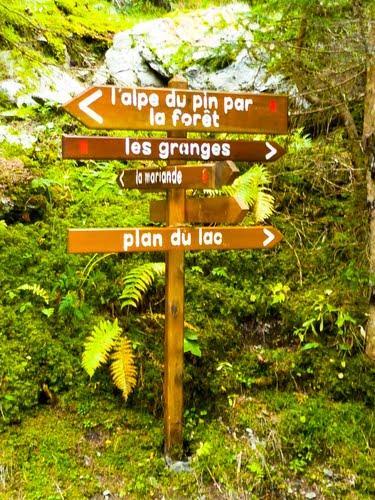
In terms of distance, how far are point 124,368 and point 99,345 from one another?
0.99ft

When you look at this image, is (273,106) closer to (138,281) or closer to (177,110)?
(177,110)

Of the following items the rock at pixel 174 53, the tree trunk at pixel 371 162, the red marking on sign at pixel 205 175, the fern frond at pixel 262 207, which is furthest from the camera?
the rock at pixel 174 53

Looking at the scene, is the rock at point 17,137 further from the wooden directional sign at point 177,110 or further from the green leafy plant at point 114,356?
the wooden directional sign at point 177,110

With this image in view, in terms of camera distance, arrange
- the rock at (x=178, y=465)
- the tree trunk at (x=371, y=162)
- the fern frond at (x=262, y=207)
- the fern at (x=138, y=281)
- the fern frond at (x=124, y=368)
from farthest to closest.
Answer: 1. the fern frond at (x=262, y=207)
2. the fern at (x=138, y=281)
3. the tree trunk at (x=371, y=162)
4. the fern frond at (x=124, y=368)
5. the rock at (x=178, y=465)

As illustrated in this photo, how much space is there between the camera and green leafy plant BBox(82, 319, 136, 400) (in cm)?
418

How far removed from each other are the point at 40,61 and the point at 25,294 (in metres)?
2.55

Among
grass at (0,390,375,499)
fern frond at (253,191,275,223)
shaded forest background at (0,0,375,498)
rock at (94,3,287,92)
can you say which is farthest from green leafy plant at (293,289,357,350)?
rock at (94,3,287,92)

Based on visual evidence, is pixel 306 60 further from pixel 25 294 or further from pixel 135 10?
pixel 135 10

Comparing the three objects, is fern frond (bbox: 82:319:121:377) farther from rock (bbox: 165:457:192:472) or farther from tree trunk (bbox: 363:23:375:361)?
tree trunk (bbox: 363:23:375:361)

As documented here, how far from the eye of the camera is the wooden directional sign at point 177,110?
345cm

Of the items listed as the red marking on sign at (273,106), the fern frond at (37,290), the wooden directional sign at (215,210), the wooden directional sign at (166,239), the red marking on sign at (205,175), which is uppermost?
the red marking on sign at (273,106)

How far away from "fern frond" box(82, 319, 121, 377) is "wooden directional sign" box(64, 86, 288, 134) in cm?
187

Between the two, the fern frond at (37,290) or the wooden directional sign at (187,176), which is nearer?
the wooden directional sign at (187,176)

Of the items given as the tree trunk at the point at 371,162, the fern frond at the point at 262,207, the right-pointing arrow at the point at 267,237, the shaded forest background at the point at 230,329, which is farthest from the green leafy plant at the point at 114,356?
the fern frond at the point at 262,207
